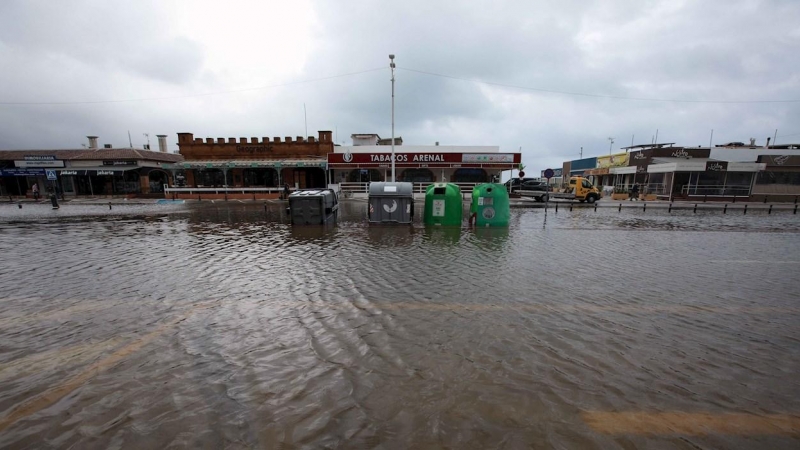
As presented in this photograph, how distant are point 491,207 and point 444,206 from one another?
1870mm

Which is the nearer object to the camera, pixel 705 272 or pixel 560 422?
pixel 560 422

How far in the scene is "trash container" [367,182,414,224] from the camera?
1292 centimetres

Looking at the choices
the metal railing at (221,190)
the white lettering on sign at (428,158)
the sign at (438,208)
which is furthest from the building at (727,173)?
the metal railing at (221,190)

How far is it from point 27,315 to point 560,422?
6986 millimetres

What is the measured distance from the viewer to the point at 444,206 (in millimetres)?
13016

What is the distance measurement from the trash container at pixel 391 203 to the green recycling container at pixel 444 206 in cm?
79

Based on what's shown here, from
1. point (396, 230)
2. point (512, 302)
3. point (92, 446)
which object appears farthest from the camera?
point (396, 230)

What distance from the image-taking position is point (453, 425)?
260cm

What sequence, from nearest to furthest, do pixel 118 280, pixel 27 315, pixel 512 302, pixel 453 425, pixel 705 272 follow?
pixel 453 425 < pixel 27 315 < pixel 512 302 < pixel 118 280 < pixel 705 272

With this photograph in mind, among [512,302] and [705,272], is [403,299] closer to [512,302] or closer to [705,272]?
[512,302]

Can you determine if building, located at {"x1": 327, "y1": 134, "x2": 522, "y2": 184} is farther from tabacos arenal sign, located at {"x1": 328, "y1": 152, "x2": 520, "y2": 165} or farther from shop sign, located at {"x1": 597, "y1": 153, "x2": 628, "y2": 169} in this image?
shop sign, located at {"x1": 597, "y1": 153, "x2": 628, "y2": 169}

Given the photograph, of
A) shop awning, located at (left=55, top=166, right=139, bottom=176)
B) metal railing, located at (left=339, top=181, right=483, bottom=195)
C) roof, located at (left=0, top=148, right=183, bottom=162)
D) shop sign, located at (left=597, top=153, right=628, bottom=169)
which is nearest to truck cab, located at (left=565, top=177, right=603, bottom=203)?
metal railing, located at (left=339, top=181, right=483, bottom=195)

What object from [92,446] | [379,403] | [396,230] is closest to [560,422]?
[379,403]

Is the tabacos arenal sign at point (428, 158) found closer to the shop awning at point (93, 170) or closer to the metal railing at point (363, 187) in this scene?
the metal railing at point (363, 187)
